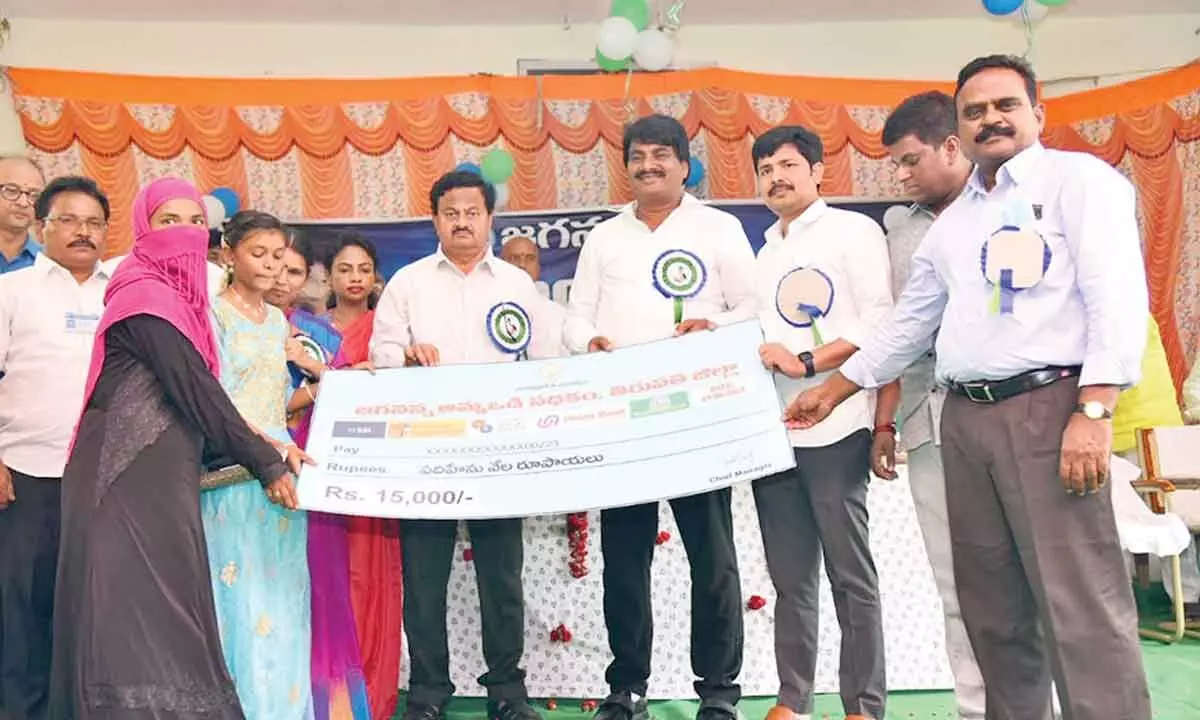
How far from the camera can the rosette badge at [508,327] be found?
307cm

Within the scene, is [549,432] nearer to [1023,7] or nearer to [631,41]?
[631,41]

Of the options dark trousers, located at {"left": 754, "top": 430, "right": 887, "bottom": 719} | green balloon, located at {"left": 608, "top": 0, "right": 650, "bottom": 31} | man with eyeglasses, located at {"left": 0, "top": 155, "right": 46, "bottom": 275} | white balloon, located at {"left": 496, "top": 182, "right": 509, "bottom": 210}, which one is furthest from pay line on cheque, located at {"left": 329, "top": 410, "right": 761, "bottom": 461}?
green balloon, located at {"left": 608, "top": 0, "right": 650, "bottom": 31}

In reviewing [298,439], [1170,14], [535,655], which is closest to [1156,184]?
[1170,14]

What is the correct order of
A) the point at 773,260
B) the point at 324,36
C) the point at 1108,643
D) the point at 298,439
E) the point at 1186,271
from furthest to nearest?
the point at 324,36
the point at 1186,271
the point at 298,439
the point at 773,260
the point at 1108,643

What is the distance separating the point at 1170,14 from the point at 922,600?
5333 mm

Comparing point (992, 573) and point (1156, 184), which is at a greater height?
point (1156, 184)

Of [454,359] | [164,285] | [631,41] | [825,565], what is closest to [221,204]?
[631,41]

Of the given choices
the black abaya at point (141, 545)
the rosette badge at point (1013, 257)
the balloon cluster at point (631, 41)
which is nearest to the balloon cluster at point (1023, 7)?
the balloon cluster at point (631, 41)

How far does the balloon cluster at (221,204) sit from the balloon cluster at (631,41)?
7.41ft

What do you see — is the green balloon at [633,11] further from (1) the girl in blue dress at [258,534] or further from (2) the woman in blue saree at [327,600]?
(1) the girl in blue dress at [258,534]

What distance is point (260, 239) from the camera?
8.38 feet

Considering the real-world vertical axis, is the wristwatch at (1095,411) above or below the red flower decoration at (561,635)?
above

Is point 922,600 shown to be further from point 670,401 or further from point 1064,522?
point 1064,522

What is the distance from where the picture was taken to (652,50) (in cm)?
604
